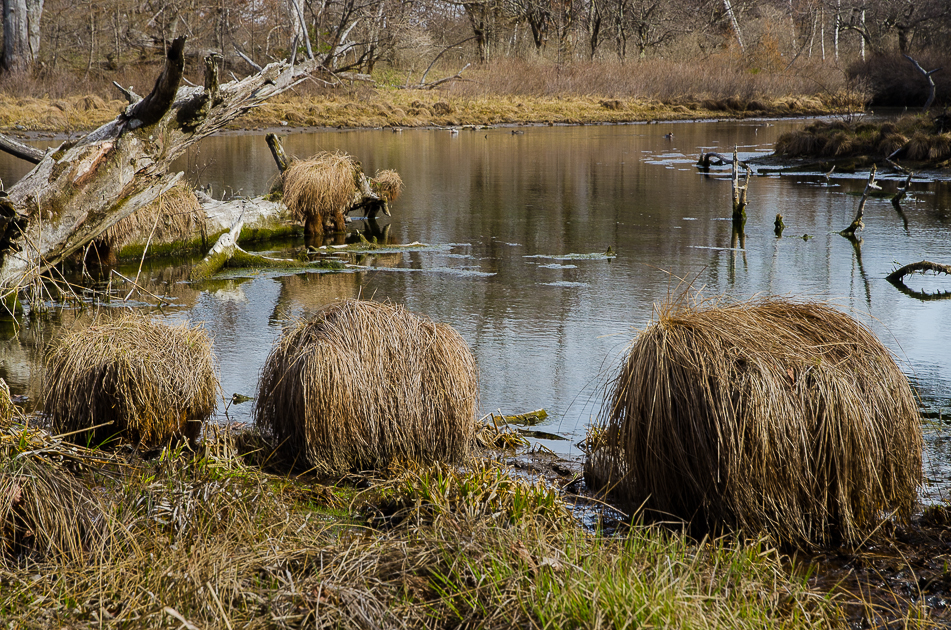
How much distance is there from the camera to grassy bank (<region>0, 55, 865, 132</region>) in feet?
119

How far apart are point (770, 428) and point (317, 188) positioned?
1165 centimetres

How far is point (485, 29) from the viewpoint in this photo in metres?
55.2

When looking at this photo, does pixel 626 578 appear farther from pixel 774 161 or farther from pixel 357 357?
pixel 774 161

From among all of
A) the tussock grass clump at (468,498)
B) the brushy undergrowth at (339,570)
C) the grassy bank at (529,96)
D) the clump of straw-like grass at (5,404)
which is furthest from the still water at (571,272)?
the grassy bank at (529,96)

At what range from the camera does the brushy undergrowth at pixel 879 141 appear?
74.9ft

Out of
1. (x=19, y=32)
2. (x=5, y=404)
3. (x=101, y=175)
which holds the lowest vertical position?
(x=5, y=404)

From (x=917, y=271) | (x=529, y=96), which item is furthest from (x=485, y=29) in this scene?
(x=917, y=271)

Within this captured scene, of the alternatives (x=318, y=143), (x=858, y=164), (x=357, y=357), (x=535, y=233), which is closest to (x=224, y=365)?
(x=357, y=357)

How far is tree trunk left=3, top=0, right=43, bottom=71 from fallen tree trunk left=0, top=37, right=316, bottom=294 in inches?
1417

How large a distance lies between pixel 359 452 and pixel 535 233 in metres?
10.2

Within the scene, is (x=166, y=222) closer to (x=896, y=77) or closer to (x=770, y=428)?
(x=770, y=428)

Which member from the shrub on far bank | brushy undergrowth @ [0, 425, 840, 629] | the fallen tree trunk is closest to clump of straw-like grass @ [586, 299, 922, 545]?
brushy undergrowth @ [0, 425, 840, 629]

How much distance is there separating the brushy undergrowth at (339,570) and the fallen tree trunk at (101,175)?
2.12 m

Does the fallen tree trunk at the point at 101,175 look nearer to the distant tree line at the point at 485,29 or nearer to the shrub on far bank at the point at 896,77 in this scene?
the distant tree line at the point at 485,29
